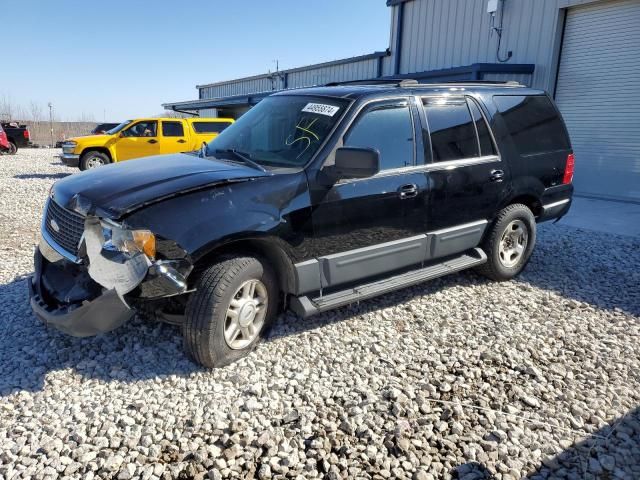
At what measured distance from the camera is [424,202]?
4141 millimetres

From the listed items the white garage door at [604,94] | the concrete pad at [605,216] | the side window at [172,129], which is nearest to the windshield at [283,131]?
the concrete pad at [605,216]

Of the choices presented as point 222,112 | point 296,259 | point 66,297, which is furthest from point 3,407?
point 222,112

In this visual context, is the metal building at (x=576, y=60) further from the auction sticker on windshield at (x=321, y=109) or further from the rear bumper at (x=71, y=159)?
the rear bumper at (x=71, y=159)

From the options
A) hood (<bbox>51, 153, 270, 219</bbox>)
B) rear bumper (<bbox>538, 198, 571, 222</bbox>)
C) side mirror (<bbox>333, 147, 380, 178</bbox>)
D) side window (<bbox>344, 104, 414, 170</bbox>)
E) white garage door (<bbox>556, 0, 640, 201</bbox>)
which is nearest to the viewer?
hood (<bbox>51, 153, 270, 219</bbox>)

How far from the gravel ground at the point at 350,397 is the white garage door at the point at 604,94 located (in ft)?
24.1

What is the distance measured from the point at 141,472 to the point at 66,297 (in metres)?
1.37

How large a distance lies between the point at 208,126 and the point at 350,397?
1361 cm

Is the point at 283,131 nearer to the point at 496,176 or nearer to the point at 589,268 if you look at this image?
the point at 496,176

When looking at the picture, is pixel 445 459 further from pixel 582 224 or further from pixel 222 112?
pixel 222 112

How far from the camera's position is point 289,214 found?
3.37 m

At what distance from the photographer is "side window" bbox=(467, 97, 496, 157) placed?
15.3 ft

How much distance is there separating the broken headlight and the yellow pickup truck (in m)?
12.0

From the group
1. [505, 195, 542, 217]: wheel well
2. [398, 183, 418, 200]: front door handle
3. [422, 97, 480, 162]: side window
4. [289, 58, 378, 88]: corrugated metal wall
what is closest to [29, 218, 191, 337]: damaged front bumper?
[398, 183, 418, 200]: front door handle

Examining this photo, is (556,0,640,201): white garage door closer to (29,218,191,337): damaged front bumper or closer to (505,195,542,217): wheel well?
(505,195,542,217): wheel well
